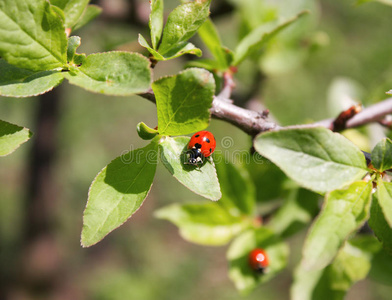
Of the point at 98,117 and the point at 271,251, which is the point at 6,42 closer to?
the point at 271,251

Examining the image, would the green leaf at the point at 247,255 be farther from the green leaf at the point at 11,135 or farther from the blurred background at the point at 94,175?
the blurred background at the point at 94,175

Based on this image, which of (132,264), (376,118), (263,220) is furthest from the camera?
(132,264)

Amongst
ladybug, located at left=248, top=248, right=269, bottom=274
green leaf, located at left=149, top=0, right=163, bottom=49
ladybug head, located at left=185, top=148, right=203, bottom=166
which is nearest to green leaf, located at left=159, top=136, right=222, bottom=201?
ladybug head, located at left=185, top=148, right=203, bottom=166

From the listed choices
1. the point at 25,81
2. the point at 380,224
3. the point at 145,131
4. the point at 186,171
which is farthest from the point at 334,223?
the point at 25,81

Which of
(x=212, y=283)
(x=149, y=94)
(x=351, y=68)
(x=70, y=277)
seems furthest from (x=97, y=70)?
(x=351, y=68)

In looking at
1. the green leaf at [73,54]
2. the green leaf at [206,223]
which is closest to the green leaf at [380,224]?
the green leaf at [206,223]
